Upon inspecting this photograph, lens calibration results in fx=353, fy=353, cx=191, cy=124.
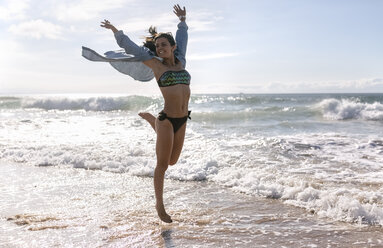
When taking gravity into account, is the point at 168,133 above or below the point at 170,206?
above

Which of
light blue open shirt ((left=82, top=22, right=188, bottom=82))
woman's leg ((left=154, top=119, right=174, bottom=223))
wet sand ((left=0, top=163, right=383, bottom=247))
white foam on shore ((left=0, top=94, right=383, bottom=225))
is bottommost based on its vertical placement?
wet sand ((left=0, top=163, right=383, bottom=247))

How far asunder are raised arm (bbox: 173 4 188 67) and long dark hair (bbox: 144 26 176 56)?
0.90ft

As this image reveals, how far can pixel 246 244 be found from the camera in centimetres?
373

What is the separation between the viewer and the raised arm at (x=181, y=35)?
429cm

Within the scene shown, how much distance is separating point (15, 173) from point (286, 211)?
548 cm

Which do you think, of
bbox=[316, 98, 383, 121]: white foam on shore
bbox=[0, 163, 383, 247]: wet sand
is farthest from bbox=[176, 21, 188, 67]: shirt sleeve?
bbox=[316, 98, 383, 121]: white foam on shore

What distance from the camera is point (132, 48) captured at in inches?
156

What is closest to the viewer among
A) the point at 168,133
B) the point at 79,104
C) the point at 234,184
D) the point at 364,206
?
the point at 168,133

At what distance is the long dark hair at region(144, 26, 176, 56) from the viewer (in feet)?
13.1

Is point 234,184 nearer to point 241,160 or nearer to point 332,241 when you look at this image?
point 241,160

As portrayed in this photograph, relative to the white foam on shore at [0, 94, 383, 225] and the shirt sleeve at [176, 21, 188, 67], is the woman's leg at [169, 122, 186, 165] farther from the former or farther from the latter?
the white foam on shore at [0, 94, 383, 225]

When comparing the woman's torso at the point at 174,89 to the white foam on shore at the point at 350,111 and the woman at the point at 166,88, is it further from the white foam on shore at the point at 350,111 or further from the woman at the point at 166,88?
the white foam on shore at the point at 350,111

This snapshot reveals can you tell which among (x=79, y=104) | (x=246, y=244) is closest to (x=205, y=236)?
(x=246, y=244)

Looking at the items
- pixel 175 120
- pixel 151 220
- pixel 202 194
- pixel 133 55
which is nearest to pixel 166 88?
pixel 175 120
